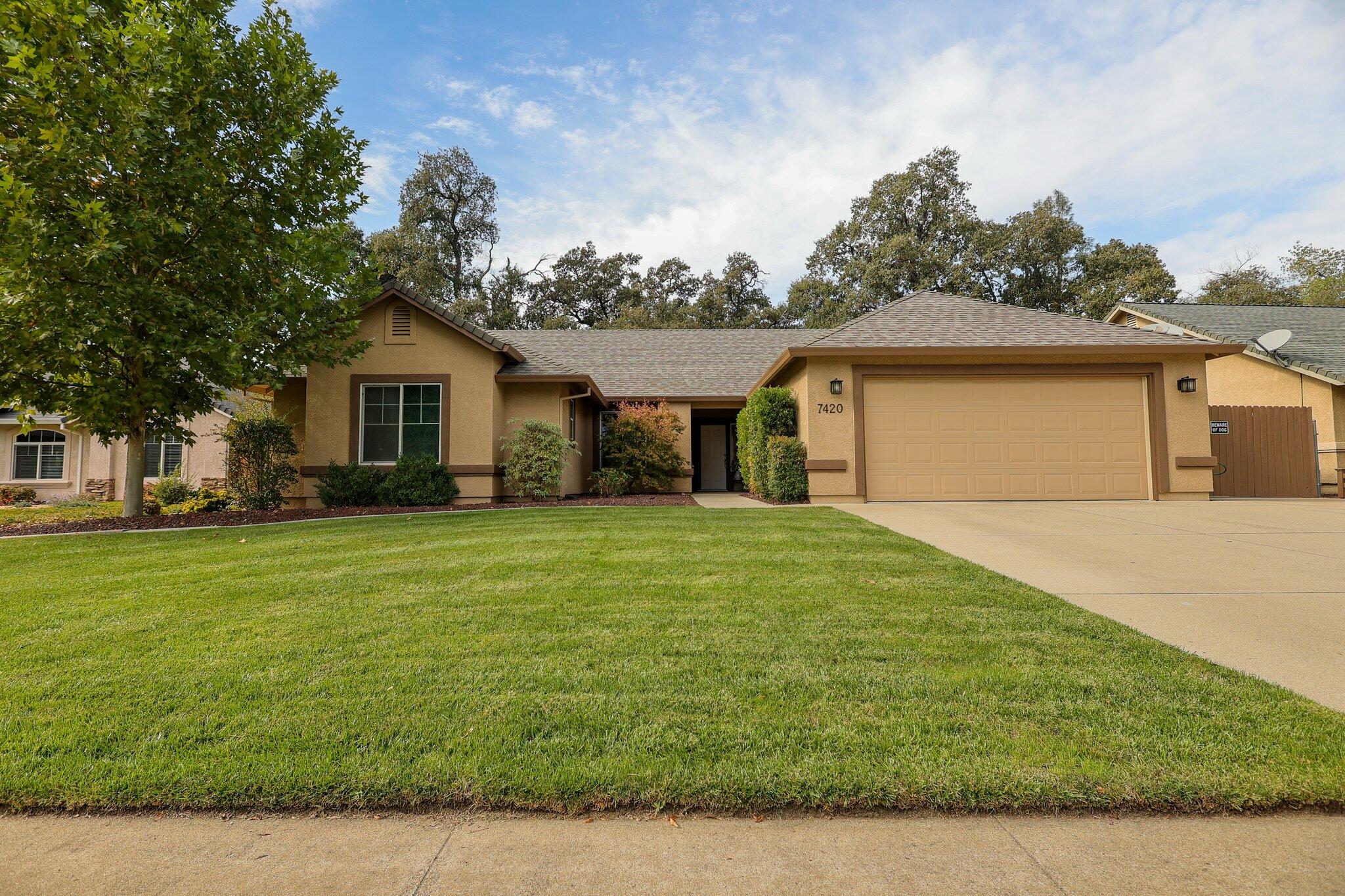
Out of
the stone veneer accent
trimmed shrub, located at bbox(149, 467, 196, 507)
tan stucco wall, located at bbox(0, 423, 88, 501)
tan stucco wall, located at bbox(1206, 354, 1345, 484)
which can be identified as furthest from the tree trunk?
tan stucco wall, located at bbox(1206, 354, 1345, 484)

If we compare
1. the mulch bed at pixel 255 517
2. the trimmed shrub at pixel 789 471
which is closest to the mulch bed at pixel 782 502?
the trimmed shrub at pixel 789 471

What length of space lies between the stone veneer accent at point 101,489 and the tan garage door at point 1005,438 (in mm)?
19103

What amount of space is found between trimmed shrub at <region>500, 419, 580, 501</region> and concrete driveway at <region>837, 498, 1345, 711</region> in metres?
5.78

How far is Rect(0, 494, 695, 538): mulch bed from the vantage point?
911cm

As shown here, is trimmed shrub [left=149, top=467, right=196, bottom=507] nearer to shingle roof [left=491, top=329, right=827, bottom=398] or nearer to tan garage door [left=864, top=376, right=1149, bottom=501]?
shingle roof [left=491, top=329, right=827, bottom=398]

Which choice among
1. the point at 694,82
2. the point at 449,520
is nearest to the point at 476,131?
the point at 694,82

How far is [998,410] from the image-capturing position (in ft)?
37.6

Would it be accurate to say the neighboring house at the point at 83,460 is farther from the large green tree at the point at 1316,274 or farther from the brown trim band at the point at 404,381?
the large green tree at the point at 1316,274

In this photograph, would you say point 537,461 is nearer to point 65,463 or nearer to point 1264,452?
point 65,463

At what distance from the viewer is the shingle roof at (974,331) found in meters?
11.3

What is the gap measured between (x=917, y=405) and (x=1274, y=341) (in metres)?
10.2

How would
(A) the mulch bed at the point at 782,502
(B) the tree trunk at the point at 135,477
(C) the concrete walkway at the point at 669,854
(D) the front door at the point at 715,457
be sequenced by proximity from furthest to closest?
(D) the front door at the point at 715,457
(A) the mulch bed at the point at 782,502
(B) the tree trunk at the point at 135,477
(C) the concrete walkway at the point at 669,854

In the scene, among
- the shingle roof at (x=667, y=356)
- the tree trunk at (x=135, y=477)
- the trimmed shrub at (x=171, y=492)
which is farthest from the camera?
the shingle roof at (x=667, y=356)

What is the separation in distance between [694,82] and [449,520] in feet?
38.9
